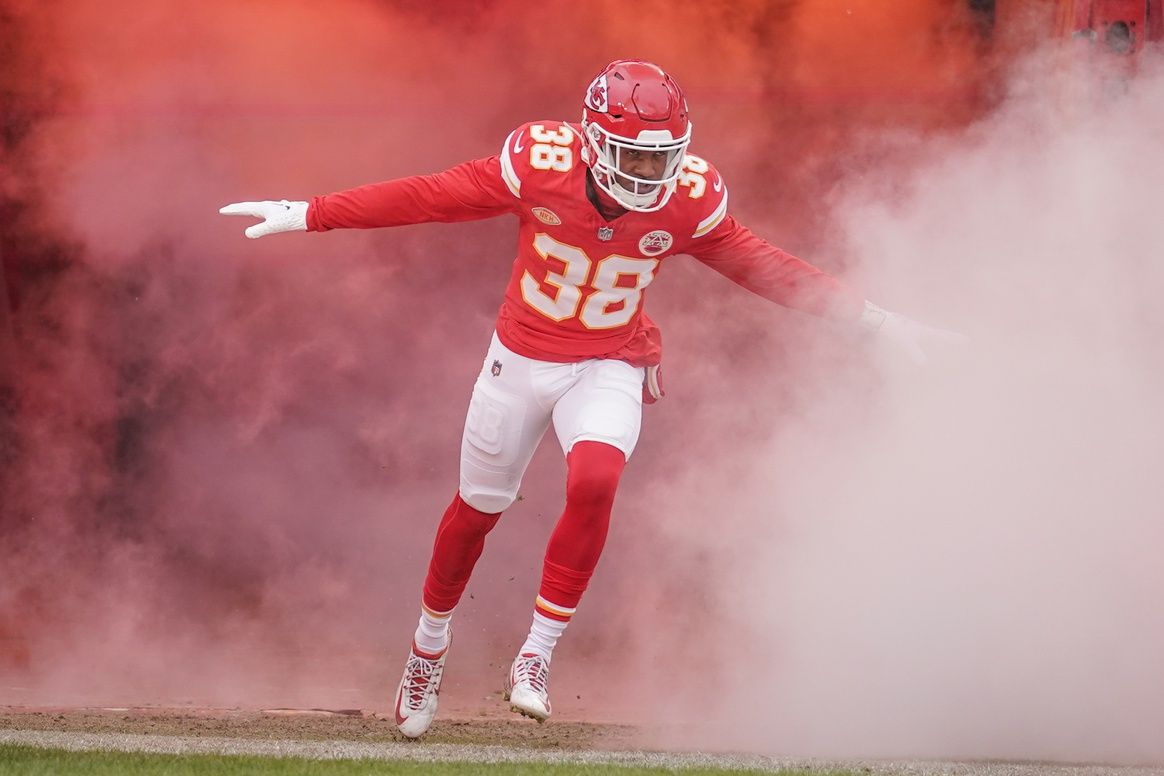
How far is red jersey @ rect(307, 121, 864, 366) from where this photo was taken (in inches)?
153

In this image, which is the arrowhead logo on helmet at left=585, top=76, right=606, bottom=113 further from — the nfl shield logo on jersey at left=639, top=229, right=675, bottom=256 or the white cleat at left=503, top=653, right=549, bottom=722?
the white cleat at left=503, top=653, right=549, bottom=722

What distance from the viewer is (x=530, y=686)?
3953 mm

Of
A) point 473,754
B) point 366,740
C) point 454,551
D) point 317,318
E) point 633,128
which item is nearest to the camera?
point 633,128

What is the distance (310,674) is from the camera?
5340mm

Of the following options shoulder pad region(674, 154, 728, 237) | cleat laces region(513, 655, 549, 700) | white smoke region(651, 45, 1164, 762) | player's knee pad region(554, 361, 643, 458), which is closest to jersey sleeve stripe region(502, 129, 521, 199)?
shoulder pad region(674, 154, 728, 237)

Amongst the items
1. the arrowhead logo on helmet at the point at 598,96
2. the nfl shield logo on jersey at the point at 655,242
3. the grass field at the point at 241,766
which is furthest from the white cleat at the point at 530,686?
the arrowhead logo on helmet at the point at 598,96

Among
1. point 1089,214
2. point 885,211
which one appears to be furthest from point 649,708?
point 1089,214

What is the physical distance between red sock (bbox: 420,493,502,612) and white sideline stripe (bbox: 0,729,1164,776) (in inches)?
17.7

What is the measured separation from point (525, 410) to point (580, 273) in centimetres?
41

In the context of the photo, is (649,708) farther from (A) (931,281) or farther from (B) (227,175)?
(B) (227,175)

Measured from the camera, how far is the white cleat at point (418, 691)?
4.55m

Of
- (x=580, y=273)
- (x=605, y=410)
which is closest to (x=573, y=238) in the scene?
(x=580, y=273)

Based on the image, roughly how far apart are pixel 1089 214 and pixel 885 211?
0.69 metres

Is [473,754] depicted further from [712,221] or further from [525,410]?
[712,221]
